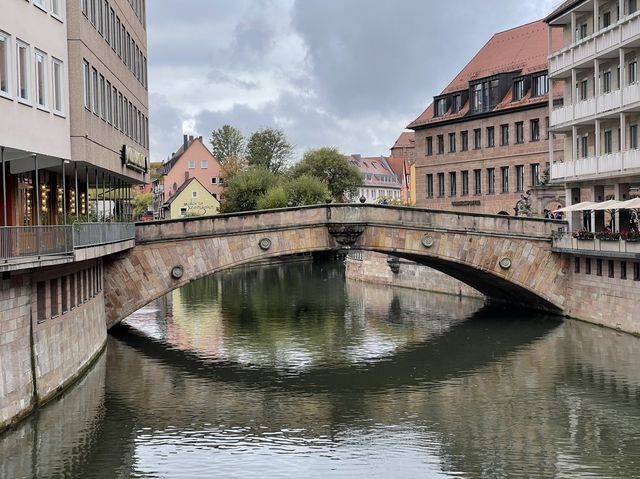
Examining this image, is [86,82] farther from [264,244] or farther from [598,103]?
[598,103]

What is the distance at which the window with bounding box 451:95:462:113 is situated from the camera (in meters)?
68.2

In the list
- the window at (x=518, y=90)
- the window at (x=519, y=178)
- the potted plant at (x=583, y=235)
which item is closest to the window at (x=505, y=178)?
the window at (x=519, y=178)

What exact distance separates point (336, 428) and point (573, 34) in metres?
25.7

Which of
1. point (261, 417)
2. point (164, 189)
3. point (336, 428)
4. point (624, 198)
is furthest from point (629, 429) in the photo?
point (164, 189)

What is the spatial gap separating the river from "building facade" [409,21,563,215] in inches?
746

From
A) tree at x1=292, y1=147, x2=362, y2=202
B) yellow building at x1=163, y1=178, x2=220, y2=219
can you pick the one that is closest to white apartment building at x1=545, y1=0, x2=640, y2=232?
tree at x1=292, y1=147, x2=362, y2=202

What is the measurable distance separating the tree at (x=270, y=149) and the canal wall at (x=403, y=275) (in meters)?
45.7

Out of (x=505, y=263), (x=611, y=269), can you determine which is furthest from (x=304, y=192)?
(x=611, y=269)

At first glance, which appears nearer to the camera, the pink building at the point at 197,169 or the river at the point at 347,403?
the river at the point at 347,403

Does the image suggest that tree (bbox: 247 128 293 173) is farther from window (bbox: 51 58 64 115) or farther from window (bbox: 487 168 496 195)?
window (bbox: 51 58 64 115)

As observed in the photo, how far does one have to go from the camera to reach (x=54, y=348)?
2561 cm

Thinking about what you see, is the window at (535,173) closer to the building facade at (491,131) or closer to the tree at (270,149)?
the building facade at (491,131)

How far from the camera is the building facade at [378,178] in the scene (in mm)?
161375

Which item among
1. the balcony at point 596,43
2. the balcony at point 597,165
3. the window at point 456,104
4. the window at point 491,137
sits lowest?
the balcony at point 597,165
